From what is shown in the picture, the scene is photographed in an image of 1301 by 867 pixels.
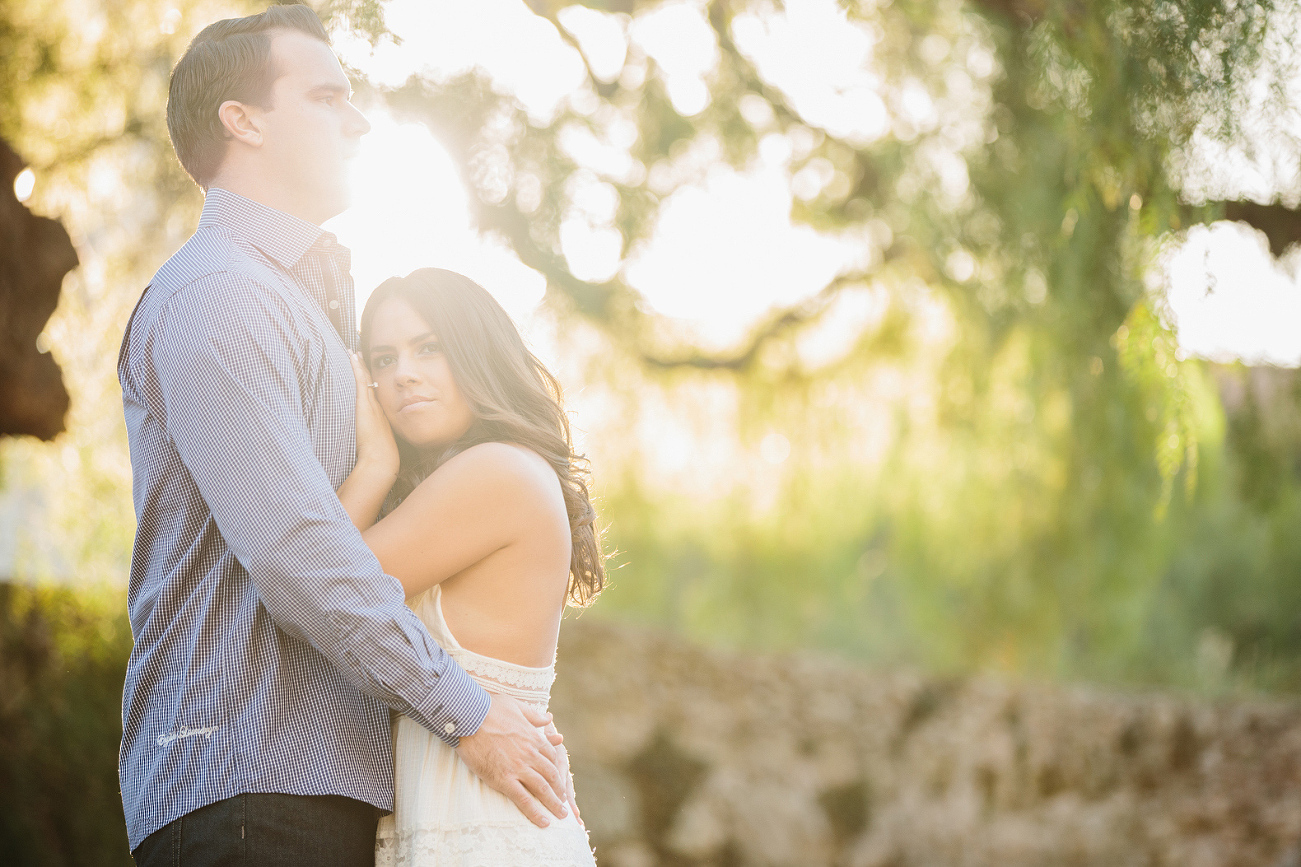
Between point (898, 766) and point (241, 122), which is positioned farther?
point (898, 766)

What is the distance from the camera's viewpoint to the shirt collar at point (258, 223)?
140 centimetres

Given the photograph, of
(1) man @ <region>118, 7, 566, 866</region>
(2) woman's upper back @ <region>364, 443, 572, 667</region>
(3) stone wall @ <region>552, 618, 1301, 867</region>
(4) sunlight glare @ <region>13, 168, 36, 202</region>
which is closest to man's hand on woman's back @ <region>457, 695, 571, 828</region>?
(1) man @ <region>118, 7, 566, 866</region>

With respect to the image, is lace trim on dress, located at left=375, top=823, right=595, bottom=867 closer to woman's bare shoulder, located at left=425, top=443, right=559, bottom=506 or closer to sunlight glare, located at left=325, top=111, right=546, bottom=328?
woman's bare shoulder, located at left=425, top=443, right=559, bottom=506

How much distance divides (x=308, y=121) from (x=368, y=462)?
0.48m

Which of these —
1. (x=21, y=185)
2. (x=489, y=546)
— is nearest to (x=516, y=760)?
(x=489, y=546)

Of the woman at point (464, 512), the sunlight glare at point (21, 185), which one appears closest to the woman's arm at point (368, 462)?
the woman at point (464, 512)

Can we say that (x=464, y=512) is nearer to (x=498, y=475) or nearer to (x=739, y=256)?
(x=498, y=475)

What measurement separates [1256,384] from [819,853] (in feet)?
13.5

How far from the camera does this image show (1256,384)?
436 cm

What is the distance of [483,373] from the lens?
5.01 ft

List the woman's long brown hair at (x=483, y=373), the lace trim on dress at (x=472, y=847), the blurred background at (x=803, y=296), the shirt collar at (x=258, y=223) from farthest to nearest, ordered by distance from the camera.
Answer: the blurred background at (x=803, y=296) < the woman's long brown hair at (x=483, y=373) < the shirt collar at (x=258, y=223) < the lace trim on dress at (x=472, y=847)

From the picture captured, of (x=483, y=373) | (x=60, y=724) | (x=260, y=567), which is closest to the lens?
(x=260, y=567)

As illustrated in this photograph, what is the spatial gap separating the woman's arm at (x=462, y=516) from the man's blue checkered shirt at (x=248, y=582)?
0.11 meters

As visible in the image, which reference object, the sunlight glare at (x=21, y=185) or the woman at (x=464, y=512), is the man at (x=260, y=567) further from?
the sunlight glare at (x=21, y=185)
